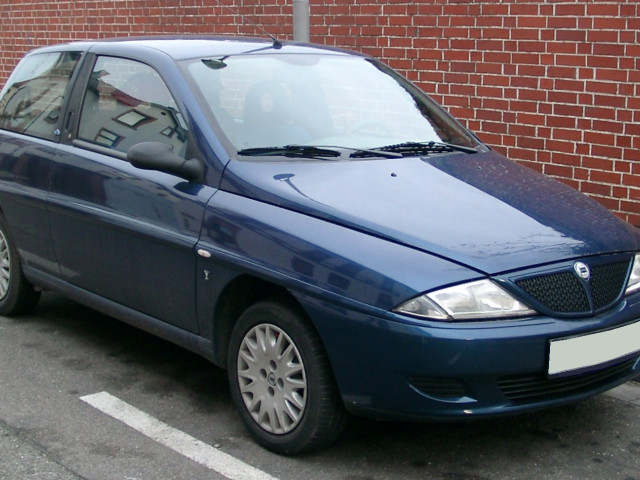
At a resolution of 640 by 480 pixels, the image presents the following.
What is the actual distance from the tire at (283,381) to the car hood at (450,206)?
18.3 inches

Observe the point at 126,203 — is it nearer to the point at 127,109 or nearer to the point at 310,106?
the point at 127,109

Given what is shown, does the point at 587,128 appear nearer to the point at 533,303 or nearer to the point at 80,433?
the point at 533,303

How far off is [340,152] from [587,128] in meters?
2.77

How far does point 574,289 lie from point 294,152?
1496 mm

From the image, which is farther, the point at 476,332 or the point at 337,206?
the point at 337,206

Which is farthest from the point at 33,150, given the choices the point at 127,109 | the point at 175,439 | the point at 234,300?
the point at 175,439

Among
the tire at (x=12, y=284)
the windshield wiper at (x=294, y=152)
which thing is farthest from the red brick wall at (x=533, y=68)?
the tire at (x=12, y=284)

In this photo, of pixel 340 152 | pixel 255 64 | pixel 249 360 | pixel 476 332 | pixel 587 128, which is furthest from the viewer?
pixel 587 128

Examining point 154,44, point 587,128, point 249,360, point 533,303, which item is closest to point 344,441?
point 249,360

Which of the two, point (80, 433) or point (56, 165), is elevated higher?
point (56, 165)

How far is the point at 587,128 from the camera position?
6980 millimetres

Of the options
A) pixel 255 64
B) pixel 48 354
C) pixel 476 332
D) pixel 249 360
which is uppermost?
pixel 255 64

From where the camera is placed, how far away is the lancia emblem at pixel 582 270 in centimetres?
404

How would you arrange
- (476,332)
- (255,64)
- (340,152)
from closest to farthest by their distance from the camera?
(476,332) < (340,152) < (255,64)
